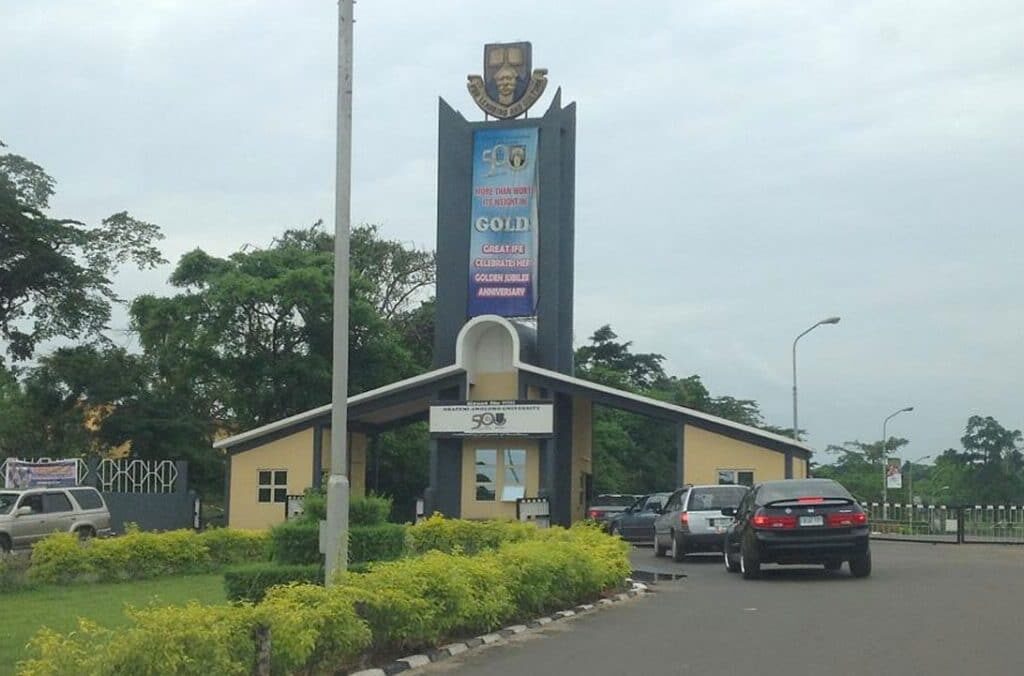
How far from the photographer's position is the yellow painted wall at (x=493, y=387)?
42375 millimetres

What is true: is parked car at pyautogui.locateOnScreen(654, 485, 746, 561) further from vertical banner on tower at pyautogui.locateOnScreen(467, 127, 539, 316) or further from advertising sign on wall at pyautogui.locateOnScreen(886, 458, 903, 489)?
advertising sign on wall at pyautogui.locateOnScreen(886, 458, 903, 489)

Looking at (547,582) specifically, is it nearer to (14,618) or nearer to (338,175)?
(338,175)

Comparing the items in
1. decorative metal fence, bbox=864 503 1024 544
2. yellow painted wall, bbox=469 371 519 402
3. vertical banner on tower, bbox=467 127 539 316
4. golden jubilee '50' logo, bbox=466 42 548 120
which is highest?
golden jubilee '50' logo, bbox=466 42 548 120

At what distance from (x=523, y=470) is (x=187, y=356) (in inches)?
646

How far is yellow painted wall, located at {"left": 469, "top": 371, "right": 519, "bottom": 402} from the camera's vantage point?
42375 millimetres

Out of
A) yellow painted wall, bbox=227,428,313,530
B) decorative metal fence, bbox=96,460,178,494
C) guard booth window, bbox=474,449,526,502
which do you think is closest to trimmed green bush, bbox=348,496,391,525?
decorative metal fence, bbox=96,460,178,494

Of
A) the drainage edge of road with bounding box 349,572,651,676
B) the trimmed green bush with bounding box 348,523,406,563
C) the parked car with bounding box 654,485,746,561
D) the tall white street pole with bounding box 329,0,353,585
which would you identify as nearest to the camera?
the drainage edge of road with bounding box 349,572,651,676

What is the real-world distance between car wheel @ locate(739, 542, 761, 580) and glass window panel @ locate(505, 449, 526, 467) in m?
21.7

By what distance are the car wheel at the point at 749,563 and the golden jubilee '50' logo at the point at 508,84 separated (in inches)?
987

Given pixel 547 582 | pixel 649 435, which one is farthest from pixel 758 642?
pixel 649 435

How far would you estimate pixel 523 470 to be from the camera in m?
42.8

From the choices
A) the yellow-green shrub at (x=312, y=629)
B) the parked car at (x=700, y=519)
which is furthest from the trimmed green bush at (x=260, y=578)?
the parked car at (x=700, y=519)

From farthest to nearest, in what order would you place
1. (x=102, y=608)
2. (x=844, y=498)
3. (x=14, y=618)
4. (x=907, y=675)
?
(x=844, y=498) → (x=102, y=608) → (x=14, y=618) → (x=907, y=675)

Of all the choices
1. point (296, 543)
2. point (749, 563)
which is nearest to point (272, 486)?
point (749, 563)
